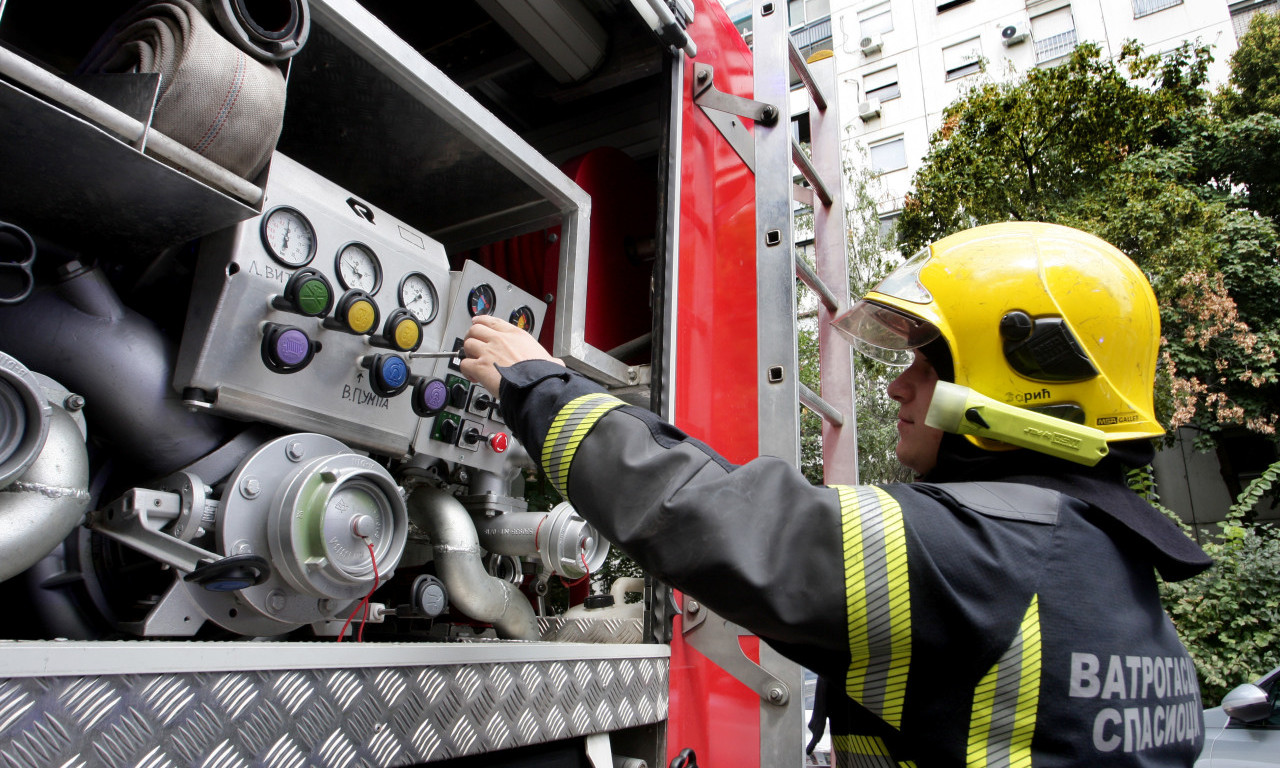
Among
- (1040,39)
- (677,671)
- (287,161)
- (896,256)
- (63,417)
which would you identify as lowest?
(677,671)

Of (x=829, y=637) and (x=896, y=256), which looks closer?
(x=829, y=637)

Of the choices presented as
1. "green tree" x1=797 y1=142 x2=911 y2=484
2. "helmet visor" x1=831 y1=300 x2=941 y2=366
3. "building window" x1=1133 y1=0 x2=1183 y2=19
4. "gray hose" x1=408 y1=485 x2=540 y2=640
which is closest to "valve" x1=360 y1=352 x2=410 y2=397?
"gray hose" x1=408 y1=485 x2=540 y2=640

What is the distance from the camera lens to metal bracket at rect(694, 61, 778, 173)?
2.42 m

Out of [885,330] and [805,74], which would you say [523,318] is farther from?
[805,74]

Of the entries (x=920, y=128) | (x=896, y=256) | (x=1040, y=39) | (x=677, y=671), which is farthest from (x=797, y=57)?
(x=1040, y=39)

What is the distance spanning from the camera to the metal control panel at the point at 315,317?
145cm

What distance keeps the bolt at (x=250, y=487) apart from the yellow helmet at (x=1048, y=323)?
1244 millimetres

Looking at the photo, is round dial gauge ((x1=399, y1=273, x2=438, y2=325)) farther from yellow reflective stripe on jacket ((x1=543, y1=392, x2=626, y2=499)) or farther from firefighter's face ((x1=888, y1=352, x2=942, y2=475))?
firefighter's face ((x1=888, y1=352, x2=942, y2=475))

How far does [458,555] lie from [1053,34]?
2501 cm

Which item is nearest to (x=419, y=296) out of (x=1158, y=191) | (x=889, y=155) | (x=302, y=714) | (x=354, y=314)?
(x=354, y=314)

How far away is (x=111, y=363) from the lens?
1.40m

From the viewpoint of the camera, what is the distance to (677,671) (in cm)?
204

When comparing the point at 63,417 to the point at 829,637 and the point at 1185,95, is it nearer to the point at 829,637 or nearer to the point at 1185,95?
the point at 829,637

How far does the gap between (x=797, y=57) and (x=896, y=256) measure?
48.0ft
